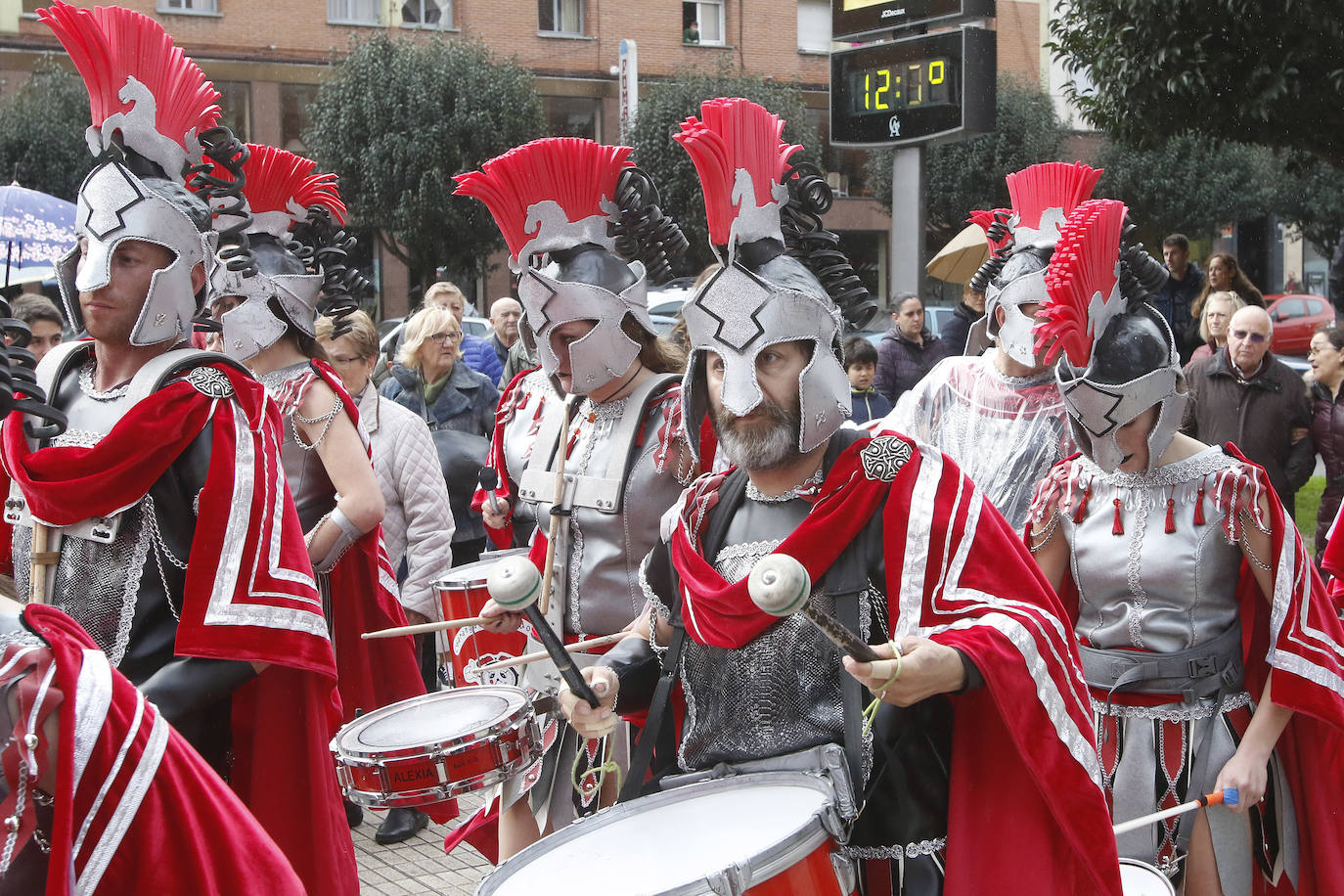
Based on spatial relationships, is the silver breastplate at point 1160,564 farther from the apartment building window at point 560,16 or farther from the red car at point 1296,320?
the apartment building window at point 560,16

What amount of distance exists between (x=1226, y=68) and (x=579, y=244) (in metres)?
8.61

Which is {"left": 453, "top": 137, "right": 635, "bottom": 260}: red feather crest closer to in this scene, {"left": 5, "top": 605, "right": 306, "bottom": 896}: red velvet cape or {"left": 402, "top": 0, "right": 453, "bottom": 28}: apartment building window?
{"left": 5, "top": 605, "right": 306, "bottom": 896}: red velvet cape

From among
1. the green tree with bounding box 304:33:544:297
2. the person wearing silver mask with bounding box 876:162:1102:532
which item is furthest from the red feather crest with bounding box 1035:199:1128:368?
the green tree with bounding box 304:33:544:297

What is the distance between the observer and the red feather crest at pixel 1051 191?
204 inches

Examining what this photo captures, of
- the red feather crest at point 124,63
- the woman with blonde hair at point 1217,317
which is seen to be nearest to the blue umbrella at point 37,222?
the red feather crest at point 124,63

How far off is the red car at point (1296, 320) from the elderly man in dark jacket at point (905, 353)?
13.1 m

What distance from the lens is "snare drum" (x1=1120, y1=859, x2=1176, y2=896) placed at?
3259 mm

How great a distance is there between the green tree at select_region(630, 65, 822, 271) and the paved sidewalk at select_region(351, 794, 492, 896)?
62.4ft

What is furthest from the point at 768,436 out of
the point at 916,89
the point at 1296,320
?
the point at 1296,320

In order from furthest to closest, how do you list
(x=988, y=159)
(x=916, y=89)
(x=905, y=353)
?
(x=988, y=159) < (x=905, y=353) < (x=916, y=89)

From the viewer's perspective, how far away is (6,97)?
84.8 ft

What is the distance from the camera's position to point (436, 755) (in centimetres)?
305

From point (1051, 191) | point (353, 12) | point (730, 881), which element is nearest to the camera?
point (730, 881)

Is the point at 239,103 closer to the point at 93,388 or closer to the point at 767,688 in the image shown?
the point at 93,388
